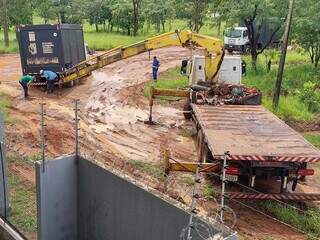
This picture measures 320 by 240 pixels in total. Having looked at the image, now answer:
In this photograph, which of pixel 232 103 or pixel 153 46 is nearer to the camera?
pixel 232 103

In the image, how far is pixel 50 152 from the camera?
41.0 feet

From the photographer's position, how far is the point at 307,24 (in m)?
21.5

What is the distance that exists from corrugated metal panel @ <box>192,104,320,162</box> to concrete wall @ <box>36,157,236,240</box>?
10.1 ft

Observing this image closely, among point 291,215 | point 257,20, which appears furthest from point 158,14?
point 291,215

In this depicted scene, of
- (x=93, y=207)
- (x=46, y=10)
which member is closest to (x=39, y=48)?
(x=93, y=207)

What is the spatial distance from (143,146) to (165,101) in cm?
640

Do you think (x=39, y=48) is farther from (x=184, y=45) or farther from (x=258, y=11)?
(x=258, y=11)

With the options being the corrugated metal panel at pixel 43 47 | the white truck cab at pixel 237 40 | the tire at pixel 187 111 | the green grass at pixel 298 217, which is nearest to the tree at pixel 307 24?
the tire at pixel 187 111

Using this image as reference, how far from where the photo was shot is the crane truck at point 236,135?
9.20m

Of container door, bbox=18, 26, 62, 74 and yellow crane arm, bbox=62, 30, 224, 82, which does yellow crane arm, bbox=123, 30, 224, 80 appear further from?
container door, bbox=18, 26, 62, 74

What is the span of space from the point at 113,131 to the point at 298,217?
7.39 m

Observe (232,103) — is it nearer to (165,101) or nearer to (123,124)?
(123,124)

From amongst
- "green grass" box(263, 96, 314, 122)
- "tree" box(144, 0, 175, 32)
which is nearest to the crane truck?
"green grass" box(263, 96, 314, 122)

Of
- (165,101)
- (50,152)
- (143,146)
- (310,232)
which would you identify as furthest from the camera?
(165,101)
